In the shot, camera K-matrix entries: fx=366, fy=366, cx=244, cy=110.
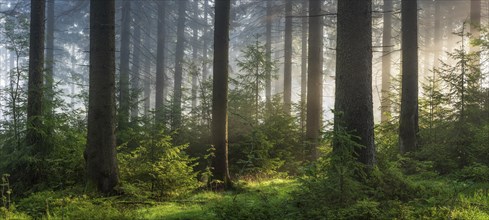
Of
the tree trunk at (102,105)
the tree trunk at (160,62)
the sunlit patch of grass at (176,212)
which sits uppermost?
the tree trunk at (160,62)

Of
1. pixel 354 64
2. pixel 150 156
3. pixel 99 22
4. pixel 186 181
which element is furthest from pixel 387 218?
pixel 99 22

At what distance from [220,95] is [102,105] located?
2999mm

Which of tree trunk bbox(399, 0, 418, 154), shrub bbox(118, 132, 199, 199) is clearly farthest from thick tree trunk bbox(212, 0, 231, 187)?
tree trunk bbox(399, 0, 418, 154)

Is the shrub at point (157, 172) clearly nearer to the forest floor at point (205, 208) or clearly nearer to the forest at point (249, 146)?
the forest at point (249, 146)

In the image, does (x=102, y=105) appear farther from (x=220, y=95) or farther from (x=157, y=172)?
(x=220, y=95)

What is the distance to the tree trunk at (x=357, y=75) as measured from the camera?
680 cm

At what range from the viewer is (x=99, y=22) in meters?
7.87

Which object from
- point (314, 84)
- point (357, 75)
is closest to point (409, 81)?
point (314, 84)

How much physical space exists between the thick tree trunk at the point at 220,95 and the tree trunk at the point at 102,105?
2.65 m

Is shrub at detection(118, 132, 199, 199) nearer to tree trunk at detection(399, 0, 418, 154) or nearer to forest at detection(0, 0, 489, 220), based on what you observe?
forest at detection(0, 0, 489, 220)

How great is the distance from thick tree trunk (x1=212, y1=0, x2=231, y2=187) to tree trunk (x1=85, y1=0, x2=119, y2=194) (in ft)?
8.68

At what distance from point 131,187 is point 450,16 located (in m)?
27.8

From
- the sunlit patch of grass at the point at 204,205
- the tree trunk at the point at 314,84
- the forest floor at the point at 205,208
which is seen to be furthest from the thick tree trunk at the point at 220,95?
the tree trunk at the point at 314,84

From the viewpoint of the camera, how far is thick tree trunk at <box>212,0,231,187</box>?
31.3ft
